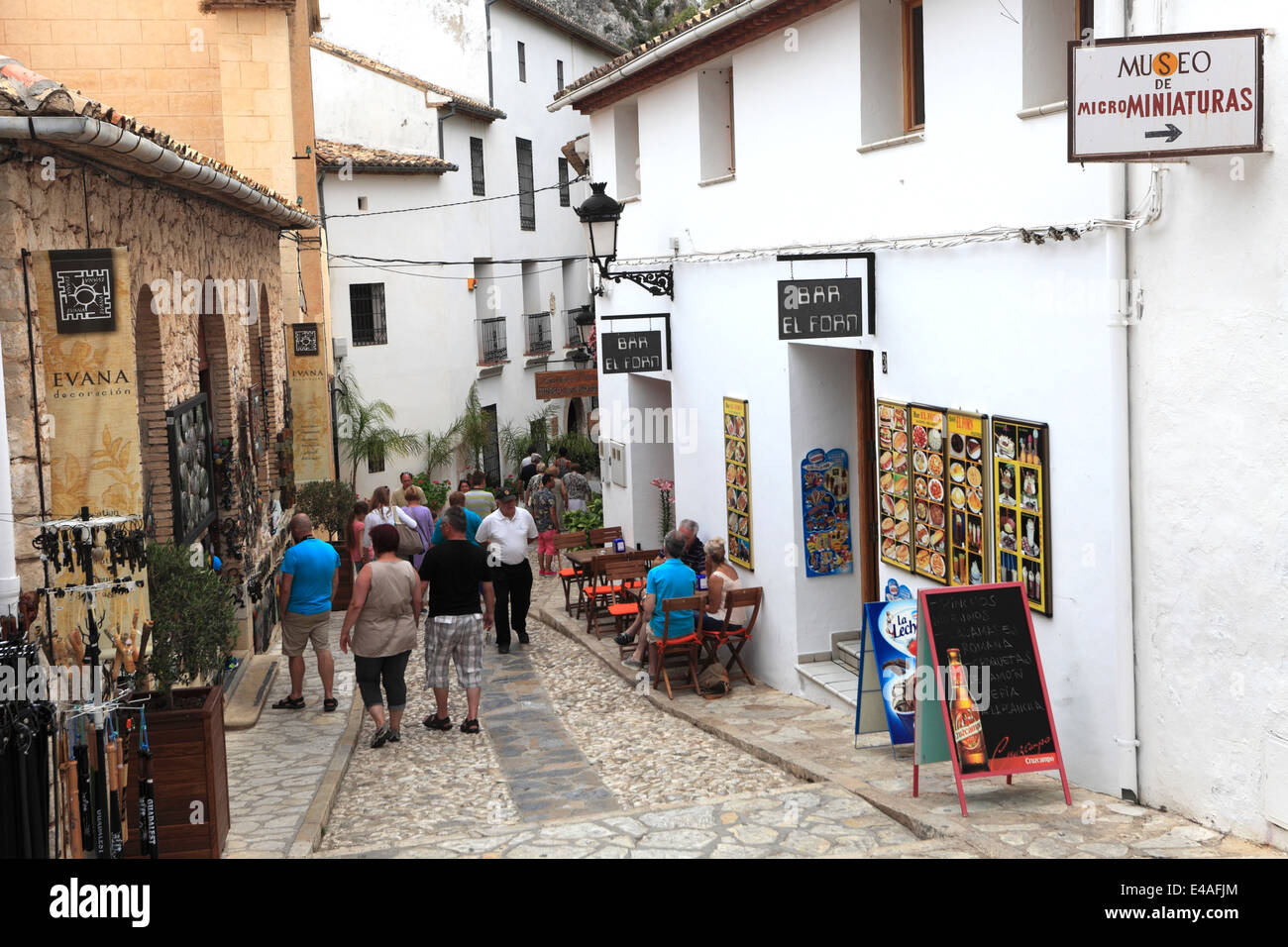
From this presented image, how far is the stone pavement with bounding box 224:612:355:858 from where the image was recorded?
23.2 feet

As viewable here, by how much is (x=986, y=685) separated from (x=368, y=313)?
21227mm

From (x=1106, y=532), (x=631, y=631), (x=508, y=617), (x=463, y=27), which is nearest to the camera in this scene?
Result: (x=1106, y=532)

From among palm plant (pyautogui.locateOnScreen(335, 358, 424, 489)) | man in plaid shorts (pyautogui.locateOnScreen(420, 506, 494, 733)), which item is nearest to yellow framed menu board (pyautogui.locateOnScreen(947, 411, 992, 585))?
man in plaid shorts (pyautogui.locateOnScreen(420, 506, 494, 733))

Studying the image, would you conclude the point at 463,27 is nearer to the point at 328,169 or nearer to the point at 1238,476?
the point at 328,169

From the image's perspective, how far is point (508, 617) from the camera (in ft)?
44.8

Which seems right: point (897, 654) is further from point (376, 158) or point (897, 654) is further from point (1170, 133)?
point (376, 158)

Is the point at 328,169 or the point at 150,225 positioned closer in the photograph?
the point at 150,225

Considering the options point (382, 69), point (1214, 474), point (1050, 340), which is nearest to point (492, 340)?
point (382, 69)

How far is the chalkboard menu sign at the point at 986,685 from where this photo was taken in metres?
6.73

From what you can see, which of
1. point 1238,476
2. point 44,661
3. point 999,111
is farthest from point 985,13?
point 44,661

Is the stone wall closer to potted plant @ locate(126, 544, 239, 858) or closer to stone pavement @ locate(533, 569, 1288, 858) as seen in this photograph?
potted plant @ locate(126, 544, 239, 858)

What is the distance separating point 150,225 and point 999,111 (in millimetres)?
5554

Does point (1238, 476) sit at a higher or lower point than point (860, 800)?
higher

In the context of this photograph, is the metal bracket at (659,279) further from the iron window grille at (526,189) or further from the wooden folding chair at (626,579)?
the iron window grille at (526,189)
